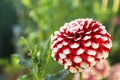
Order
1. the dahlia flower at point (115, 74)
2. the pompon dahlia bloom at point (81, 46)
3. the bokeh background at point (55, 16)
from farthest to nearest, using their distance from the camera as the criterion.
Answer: the bokeh background at point (55, 16) < the dahlia flower at point (115, 74) < the pompon dahlia bloom at point (81, 46)

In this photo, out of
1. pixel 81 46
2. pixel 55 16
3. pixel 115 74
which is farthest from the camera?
pixel 55 16

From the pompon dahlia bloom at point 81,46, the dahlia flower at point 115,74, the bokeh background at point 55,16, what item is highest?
the bokeh background at point 55,16

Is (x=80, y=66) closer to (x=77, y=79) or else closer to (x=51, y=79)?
(x=51, y=79)

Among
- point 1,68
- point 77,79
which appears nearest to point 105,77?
point 77,79

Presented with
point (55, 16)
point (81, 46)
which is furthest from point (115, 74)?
point (55, 16)

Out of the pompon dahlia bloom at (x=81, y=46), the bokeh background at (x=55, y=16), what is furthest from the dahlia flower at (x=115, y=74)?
the bokeh background at (x=55, y=16)

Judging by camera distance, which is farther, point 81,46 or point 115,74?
point 115,74

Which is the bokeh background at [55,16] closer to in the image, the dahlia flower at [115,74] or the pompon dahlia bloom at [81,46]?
the dahlia flower at [115,74]

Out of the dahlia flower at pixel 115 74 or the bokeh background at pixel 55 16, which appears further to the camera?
the bokeh background at pixel 55 16

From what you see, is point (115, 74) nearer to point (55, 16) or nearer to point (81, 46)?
point (81, 46)
